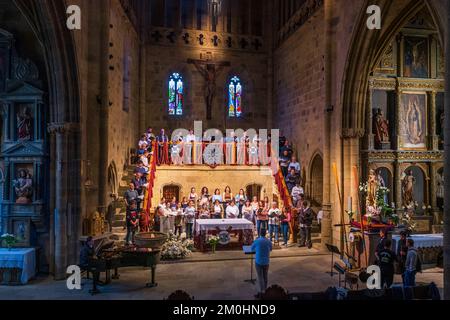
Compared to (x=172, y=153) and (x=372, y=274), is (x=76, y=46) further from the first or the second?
(x=372, y=274)

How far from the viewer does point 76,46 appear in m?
11.3

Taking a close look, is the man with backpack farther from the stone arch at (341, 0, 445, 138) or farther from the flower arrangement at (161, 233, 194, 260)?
the flower arrangement at (161, 233, 194, 260)

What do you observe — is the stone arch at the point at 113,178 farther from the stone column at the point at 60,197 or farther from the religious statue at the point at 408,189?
the religious statue at the point at 408,189

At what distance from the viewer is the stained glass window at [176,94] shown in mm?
23172

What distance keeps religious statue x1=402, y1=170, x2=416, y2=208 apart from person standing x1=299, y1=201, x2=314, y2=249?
401 centimetres

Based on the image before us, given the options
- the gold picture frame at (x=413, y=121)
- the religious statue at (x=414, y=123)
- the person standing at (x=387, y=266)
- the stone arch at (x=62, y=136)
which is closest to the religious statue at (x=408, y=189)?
the gold picture frame at (x=413, y=121)

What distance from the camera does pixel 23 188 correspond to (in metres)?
11.3

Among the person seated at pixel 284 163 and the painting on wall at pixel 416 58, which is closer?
the painting on wall at pixel 416 58

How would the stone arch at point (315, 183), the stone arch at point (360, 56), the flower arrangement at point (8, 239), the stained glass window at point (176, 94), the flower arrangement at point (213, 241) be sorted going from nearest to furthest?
the flower arrangement at point (8, 239) < the stone arch at point (360, 56) < the flower arrangement at point (213, 241) < the stone arch at point (315, 183) < the stained glass window at point (176, 94)

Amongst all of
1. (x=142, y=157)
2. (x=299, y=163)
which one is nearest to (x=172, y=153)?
(x=142, y=157)

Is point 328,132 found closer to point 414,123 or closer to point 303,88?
point 414,123

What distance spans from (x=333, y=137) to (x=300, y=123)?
486 centimetres

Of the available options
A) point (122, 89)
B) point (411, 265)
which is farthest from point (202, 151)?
point (411, 265)

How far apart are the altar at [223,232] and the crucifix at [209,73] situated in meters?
10.6
